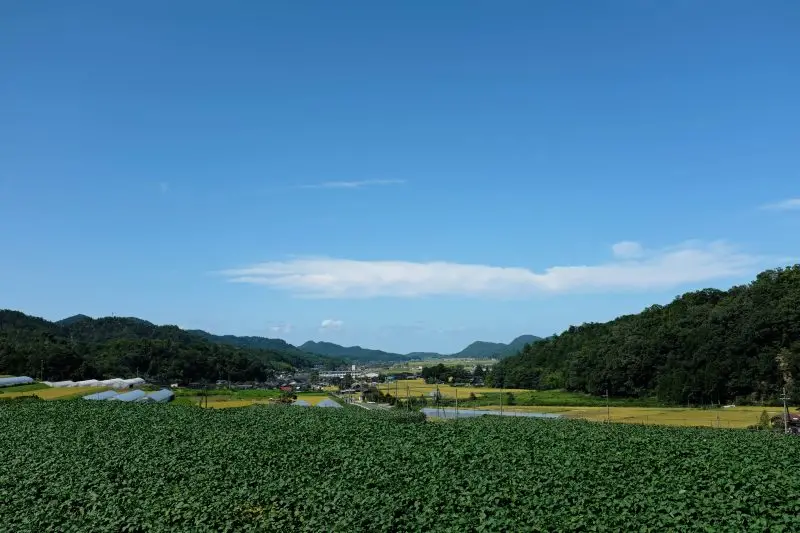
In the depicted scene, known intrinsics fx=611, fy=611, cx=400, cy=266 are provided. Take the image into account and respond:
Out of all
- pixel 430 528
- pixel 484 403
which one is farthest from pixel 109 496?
pixel 484 403

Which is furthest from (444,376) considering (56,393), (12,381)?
(56,393)

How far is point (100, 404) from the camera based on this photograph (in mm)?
47531

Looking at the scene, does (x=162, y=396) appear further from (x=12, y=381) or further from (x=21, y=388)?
(x=12, y=381)

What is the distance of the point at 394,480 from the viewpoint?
67.6ft

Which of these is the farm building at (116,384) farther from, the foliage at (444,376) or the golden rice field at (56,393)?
the foliage at (444,376)

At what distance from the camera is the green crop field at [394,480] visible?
642 inches

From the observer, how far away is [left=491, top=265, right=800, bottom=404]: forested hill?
7725cm

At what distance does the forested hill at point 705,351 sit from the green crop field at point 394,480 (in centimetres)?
5202

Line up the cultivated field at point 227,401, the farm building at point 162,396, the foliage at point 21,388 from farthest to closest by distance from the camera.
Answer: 1. the foliage at point 21,388
2. the farm building at point 162,396
3. the cultivated field at point 227,401

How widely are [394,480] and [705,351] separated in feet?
245

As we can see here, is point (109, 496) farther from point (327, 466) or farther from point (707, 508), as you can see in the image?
point (707, 508)

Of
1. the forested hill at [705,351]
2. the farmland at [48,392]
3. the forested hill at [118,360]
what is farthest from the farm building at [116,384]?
the forested hill at [705,351]

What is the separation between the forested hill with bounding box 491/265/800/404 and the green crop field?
5202cm

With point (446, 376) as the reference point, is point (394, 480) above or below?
above
